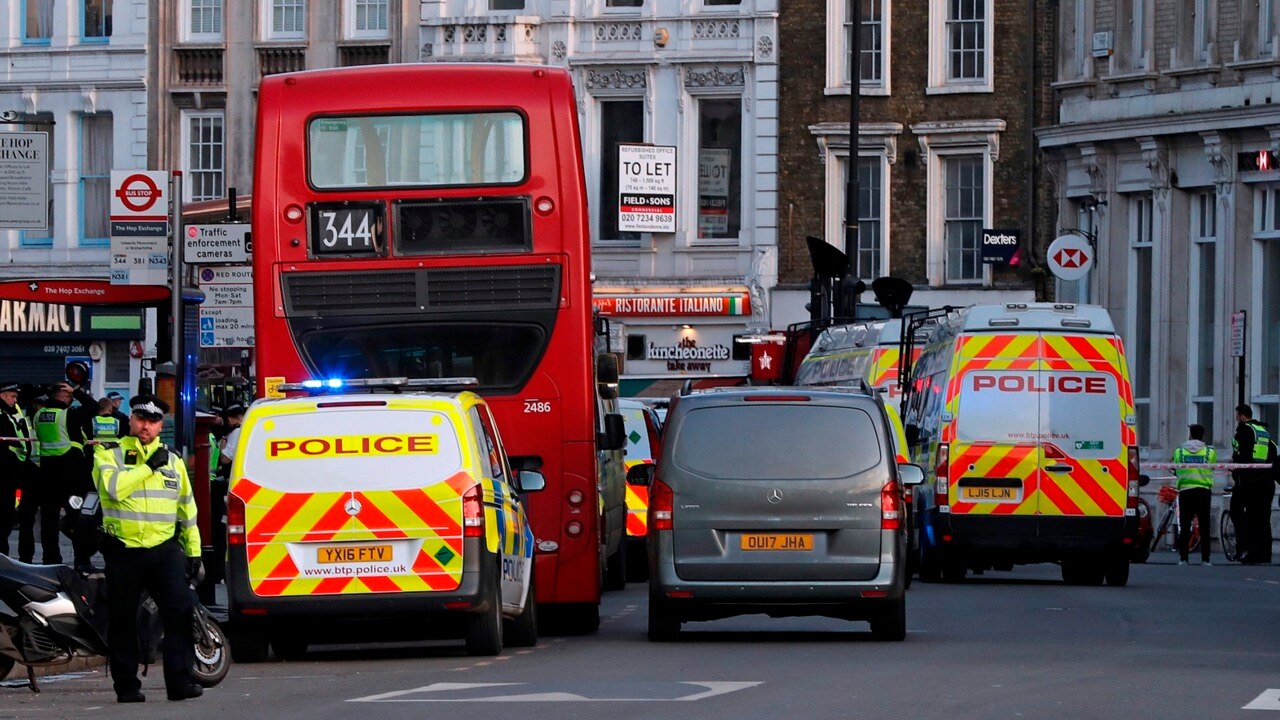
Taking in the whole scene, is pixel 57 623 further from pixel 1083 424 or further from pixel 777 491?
pixel 1083 424

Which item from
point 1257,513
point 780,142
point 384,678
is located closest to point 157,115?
point 780,142

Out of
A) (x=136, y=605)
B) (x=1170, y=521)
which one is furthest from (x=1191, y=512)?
(x=136, y=605)

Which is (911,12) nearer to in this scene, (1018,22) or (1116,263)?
(1018,22)

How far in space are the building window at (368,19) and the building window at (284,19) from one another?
87 cm

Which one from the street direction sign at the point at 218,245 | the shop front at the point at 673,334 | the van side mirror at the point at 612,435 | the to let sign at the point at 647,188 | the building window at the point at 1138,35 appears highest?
the building window at the point at 1138,35

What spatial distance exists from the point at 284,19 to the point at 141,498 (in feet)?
120

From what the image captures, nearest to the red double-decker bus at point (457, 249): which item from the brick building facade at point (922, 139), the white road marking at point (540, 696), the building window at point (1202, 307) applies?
the white road marking at point (540, 696)

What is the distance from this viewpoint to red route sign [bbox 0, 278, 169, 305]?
22.6 m

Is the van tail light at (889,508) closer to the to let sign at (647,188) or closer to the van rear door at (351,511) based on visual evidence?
the van rear door at (351,511)

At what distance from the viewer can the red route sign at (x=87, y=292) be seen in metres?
22.6

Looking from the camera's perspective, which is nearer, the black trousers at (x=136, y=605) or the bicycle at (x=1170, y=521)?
the black trousers at (x=136, y=605)

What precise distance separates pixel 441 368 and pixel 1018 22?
30188 mm

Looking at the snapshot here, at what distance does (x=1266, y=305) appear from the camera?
128 ft

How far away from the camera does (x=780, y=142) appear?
48562 mm
